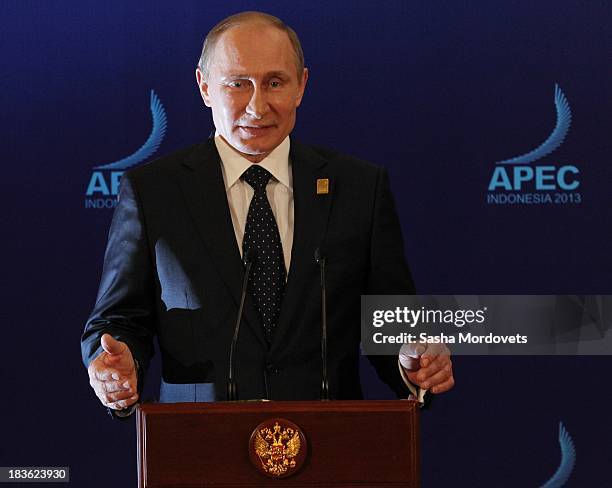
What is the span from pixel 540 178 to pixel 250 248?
1345 mm

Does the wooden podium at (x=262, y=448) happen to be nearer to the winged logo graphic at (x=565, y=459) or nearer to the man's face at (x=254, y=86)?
the man's face at (x=254, y=86)

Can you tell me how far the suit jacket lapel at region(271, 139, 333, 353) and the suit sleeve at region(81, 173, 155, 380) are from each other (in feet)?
0.88

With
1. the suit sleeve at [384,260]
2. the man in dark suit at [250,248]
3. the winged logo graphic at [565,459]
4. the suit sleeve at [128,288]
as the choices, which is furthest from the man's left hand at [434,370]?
the winged logo graphic at [565,459]

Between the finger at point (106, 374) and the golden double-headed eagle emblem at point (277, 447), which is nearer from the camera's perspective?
the golden double-headed eagle emblem at point (277, 447)

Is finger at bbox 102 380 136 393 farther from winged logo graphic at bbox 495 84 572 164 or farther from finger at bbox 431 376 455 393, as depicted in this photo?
winged logo graphic at bbox 495 84 572 164

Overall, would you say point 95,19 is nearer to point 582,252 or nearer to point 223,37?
point 223,37

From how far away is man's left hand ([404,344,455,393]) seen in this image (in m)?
1.90

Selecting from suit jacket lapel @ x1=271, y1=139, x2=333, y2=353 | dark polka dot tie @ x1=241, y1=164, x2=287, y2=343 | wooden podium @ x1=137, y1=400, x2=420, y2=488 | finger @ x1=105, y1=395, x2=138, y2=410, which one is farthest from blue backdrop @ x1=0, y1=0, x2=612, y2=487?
wooden podium @ x1=137, y1=400, x2=420, y2=488

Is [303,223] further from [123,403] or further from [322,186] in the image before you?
[123,403]

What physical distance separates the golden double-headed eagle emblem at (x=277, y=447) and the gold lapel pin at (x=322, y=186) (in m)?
0.69

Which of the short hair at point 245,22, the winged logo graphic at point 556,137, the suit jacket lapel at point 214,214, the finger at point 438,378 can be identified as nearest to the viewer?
the finger at point 438,378

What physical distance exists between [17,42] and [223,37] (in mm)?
1263

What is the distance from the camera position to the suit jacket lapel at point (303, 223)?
2.13 metres

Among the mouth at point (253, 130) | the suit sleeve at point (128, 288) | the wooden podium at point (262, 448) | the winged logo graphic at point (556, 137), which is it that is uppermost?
the winged logo graphic at point (556, 137)
